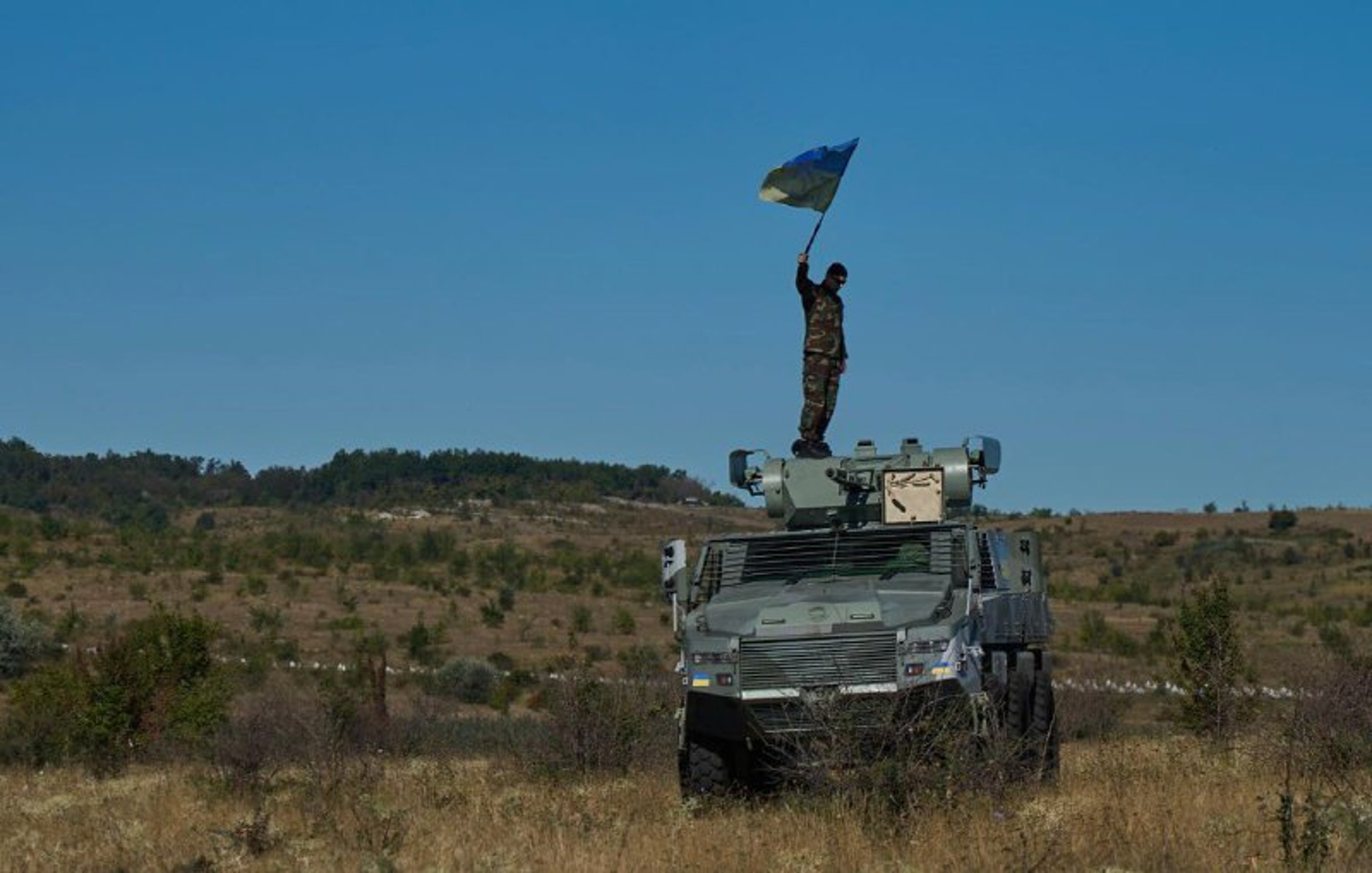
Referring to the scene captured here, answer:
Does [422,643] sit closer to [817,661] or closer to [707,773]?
[707,773]

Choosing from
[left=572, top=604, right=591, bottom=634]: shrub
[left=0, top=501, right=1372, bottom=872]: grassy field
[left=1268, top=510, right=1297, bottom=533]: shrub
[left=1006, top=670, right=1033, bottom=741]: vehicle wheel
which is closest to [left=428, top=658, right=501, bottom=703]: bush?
[left=0, top=501, right=1372, bottom=872]: grassy field

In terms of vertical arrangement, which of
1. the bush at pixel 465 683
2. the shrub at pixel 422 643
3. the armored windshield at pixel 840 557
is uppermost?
the armored windshield at pixel 840 557

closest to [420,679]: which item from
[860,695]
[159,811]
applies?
[159,811]

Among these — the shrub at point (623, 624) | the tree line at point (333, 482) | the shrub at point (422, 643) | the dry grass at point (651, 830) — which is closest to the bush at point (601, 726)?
the dry grass at point (651, 830)

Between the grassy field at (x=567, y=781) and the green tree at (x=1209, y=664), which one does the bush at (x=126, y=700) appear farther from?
the green tree at (x=1209, y=664)

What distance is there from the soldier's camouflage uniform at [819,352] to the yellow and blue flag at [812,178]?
51.4 inches

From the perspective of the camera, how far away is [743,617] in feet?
48.3

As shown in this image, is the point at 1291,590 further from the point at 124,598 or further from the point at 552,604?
the point at 124,598

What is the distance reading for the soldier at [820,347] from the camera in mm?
17906

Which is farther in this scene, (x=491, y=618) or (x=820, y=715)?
(x=491, y=618)

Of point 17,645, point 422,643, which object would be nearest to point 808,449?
point 17,645

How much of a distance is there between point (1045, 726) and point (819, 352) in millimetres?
3900

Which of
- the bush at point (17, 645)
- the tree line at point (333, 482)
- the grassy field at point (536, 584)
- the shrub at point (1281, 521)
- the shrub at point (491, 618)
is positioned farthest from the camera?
the tree line at point (333, 482)

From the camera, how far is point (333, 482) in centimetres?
12325
